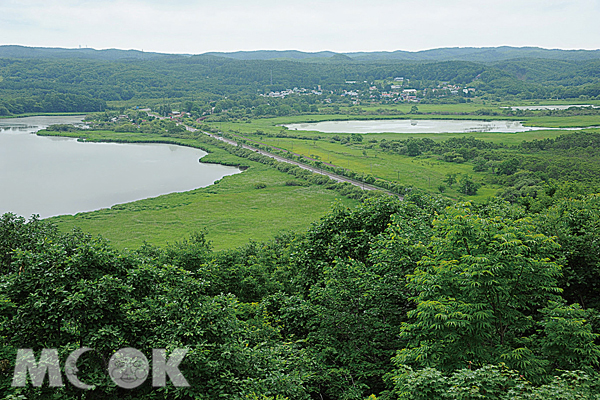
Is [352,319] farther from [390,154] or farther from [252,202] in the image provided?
[390,154]

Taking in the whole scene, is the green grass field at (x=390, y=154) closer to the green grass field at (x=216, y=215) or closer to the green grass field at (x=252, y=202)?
the green grass field at (x=252, y=202)

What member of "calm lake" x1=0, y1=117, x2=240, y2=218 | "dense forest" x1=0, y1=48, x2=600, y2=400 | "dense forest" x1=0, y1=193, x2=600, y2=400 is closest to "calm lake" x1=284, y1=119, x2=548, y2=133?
"calm lake" x1=0, y1=117, x2=240, y2=218

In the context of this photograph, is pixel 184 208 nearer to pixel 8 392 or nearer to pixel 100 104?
pixel 8 392

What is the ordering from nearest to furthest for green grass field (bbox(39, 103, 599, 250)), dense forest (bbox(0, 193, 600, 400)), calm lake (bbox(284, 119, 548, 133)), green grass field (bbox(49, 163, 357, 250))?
dense forest (bbox(0, 193, 600, 400)), green grass field (bbox(49, 163, 357, 250)), green grass field (bbox(39, 103, 599, 250)), calm lake (bbox(284, 119, 548, 133))

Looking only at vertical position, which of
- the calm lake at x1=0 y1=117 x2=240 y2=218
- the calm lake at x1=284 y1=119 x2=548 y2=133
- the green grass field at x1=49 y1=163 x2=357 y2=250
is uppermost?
the calm lake at x1=284 y1=119 x2=548 y2=133

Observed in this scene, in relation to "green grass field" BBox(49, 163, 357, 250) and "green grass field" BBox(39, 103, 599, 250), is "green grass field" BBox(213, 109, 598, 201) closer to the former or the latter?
"green grass field" BBox(39, 103, 599, 250)

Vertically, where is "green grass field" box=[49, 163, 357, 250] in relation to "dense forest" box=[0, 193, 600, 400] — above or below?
below

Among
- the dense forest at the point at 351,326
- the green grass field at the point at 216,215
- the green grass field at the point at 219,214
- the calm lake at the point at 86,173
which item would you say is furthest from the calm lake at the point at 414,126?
the dense forest at the point at 351,326

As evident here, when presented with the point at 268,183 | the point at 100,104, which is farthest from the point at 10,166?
the point at 100,104
